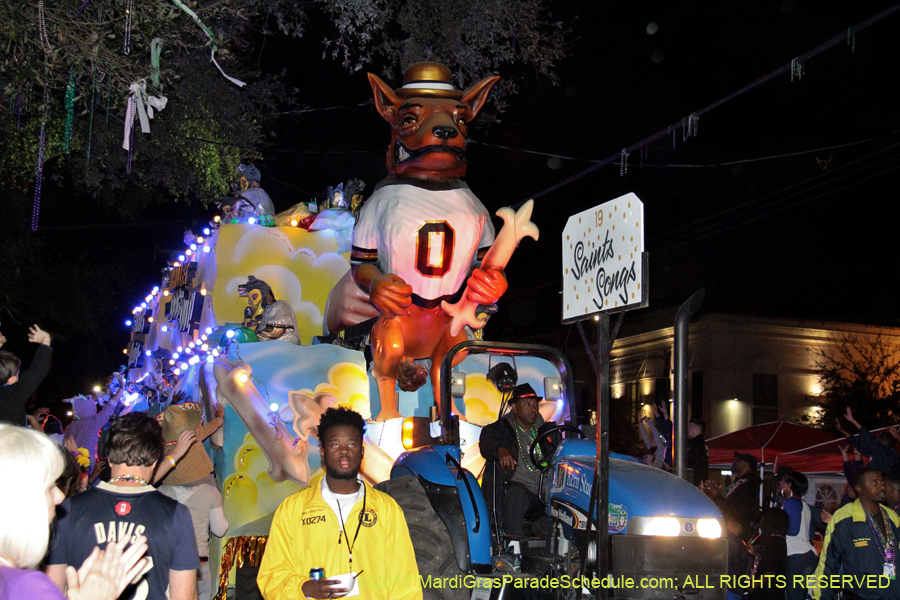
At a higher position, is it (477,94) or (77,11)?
(477,94)

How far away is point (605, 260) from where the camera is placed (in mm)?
4871

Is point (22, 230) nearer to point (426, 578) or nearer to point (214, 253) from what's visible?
point (214, 253)

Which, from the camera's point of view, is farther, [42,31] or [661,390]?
[661,390]

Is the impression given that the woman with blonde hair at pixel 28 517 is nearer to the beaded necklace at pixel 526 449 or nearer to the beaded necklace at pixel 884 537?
the beaded necklace at pixel 526 449

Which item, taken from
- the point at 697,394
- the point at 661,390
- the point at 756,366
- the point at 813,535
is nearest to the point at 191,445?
the point at 813,535

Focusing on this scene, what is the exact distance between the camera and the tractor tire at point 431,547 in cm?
506

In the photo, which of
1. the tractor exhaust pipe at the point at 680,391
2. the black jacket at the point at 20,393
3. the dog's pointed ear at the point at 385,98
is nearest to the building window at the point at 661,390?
the dog's pointed ear at the point at 385,98

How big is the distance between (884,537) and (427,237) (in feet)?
15.0

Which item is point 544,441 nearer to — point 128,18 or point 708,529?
point 708,529

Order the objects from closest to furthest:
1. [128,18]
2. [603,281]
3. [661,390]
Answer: [603,281] < [128,18] < [661,390]

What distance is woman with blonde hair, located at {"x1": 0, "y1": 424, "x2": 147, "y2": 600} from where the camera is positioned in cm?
203

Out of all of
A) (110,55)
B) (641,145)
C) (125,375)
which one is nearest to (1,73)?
(110,55)

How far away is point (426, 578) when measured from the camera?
506cm

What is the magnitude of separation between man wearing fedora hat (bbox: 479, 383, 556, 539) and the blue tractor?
3.3 inches
